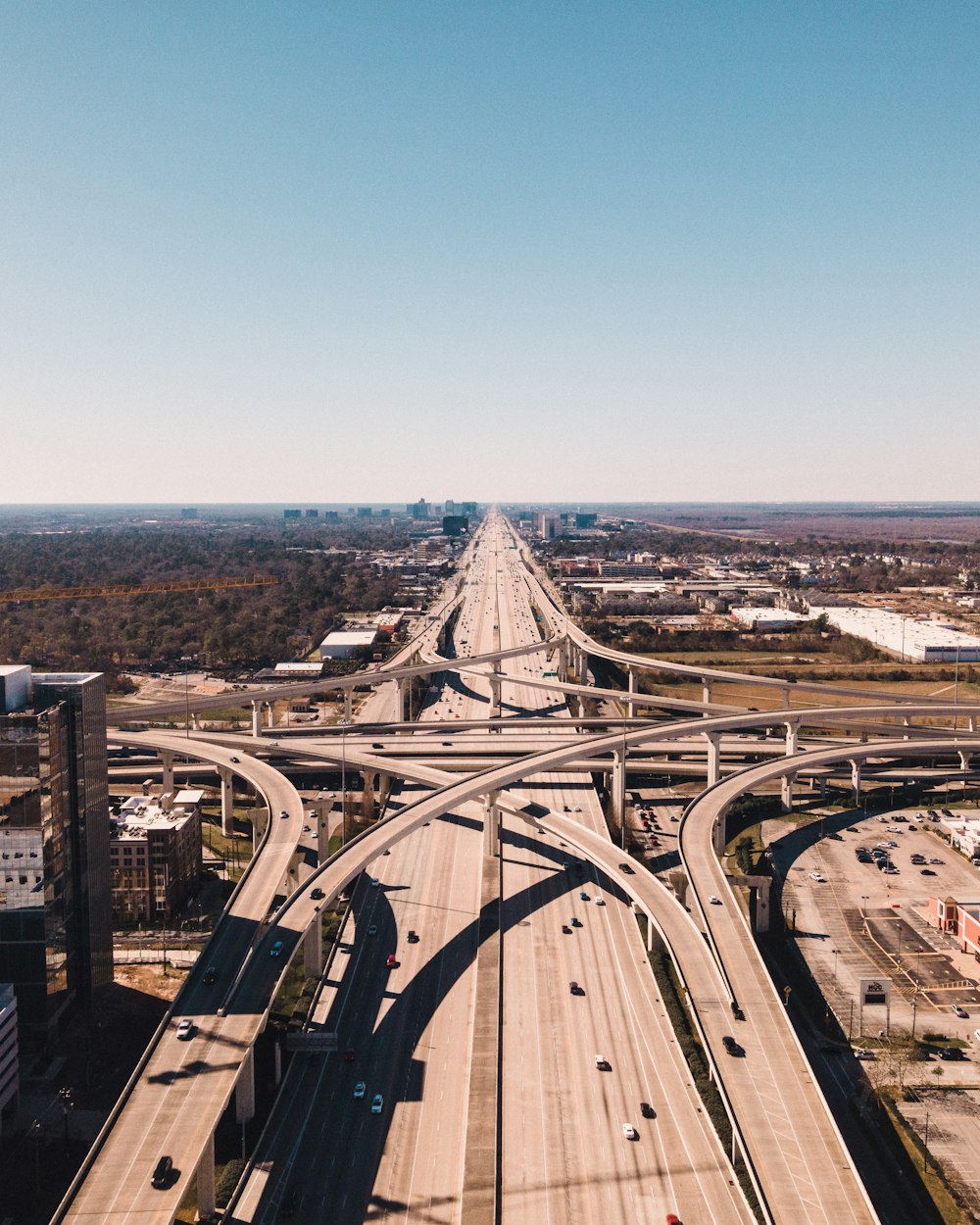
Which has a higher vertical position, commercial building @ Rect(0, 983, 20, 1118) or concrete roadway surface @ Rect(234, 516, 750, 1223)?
commercial building @ Rect(0, 983, 20, 1118)

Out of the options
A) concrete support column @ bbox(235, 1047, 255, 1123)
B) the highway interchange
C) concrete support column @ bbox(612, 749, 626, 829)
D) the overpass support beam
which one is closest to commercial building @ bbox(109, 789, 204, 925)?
the highway interchange

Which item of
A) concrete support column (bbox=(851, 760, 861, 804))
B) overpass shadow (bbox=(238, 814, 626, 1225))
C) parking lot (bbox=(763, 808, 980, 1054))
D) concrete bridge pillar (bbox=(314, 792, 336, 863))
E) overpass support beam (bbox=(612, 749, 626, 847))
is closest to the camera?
overpass shadow (bbox=(238, 814, 626, 1225))

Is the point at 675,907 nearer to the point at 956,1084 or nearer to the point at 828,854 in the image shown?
the point at 956,1084

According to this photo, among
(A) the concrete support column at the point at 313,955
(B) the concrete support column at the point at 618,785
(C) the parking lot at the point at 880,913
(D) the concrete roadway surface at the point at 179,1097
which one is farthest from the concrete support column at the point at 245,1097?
(B) the concrete support column at the point at 618,785

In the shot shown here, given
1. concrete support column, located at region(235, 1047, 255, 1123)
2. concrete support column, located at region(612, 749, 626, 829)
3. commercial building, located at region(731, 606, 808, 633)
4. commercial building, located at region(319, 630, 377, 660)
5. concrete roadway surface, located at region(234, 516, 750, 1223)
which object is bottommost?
concrete roadway surface, located at region(234, 516, 750, 1223)

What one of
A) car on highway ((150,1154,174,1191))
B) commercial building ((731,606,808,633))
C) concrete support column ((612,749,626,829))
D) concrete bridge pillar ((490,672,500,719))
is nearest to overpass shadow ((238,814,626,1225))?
car on highway ((150,1154,174,1191))

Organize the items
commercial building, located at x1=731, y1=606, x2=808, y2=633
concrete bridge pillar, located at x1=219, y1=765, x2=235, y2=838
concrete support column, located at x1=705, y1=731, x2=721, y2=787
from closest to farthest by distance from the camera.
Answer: concrete bridge pillar, located at x1=219, y1=765, x2=235, y2=838 < concrete support column, located at x1=705, y1=731, x2=721, y2=787 < commercial building, located at x1=731, y1=606, x2=808, y2=633

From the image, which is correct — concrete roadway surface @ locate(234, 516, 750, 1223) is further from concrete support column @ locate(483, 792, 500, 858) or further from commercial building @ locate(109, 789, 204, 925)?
commercial building @ locate(109, 789, 204, 925)

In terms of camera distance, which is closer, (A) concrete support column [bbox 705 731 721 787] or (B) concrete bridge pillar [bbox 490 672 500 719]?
(A) concrete support column [bbox 705 731 721 787]
